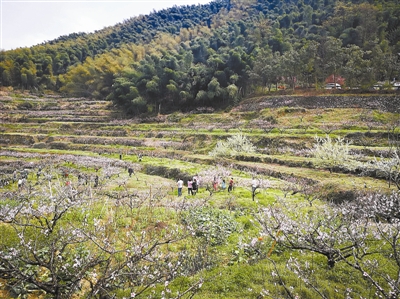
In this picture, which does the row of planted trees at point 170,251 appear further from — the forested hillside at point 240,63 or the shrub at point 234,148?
→ the forested hillside at point 240,63

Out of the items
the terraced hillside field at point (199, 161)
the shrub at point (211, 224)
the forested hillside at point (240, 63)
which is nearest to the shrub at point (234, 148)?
the terraced hillside field at point (199, 161)

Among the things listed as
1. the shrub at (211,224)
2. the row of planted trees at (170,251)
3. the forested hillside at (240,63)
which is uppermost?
the forested hillside at (240,63)

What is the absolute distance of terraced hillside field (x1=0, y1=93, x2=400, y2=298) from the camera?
10203mm

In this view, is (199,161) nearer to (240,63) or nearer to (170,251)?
(170,251)

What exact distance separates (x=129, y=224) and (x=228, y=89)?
46.2 metres

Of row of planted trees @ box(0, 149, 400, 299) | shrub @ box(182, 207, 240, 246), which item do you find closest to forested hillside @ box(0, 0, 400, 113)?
shrub @ box(182, 207, 240, 246)

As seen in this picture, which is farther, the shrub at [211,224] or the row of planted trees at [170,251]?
the shrub at [211,224]

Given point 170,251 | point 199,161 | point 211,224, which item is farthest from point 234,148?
point 170,251

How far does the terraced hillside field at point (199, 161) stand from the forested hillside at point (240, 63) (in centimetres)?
604

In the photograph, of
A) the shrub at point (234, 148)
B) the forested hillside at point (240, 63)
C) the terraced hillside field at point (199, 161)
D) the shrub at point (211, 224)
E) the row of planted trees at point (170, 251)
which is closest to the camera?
the row of planted trees at point (170, 251)

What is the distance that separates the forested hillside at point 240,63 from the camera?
48.0m

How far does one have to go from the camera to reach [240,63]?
57688mm

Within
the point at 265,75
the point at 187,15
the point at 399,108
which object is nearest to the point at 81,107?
the point at 265,75

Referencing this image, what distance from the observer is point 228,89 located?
52969 mm
